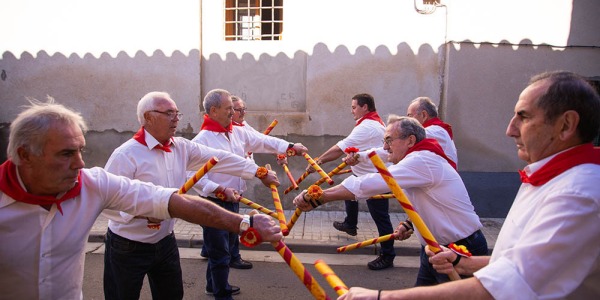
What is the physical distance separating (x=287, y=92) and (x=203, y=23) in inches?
83.4

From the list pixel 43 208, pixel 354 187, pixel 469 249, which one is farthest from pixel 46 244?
pixel 469 249

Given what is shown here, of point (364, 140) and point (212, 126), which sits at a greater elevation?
point (212, 126)

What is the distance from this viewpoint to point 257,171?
15.3 ft

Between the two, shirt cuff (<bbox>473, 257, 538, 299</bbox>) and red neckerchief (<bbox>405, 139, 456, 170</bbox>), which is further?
red neckerchief (<bbox>405, 139, 456, 170</bbox>)

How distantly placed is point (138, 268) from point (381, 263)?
11.8 feet

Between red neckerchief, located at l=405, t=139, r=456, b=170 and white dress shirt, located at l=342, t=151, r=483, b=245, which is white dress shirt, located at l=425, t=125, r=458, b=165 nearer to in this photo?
red neckerchief, located at l=405, t=139, r=456, b=170

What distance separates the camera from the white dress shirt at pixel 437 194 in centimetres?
345

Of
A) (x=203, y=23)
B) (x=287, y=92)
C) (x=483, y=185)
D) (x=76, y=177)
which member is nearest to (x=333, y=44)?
(x=287, y=92)

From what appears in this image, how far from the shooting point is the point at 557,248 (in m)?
1.68

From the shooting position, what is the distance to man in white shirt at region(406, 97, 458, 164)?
18.5 feet

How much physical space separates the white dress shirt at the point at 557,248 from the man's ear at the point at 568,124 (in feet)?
0.48

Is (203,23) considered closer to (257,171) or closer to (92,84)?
(92,84)

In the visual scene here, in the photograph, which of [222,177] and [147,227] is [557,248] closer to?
[147,227]

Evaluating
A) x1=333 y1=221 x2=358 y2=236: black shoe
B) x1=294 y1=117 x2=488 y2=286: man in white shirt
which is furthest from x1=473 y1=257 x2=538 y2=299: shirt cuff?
x1=333 y1=221 x2=358 y2=236: black shoe
